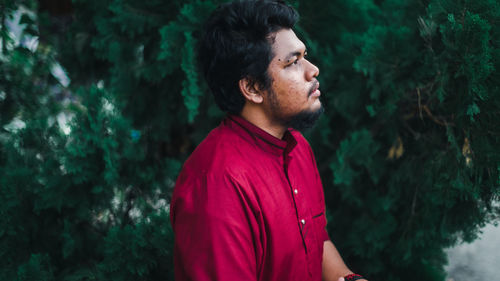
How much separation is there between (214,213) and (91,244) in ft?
5.15

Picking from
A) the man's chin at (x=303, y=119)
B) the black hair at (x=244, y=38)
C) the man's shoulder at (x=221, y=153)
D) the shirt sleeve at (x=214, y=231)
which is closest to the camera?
the shirt sleeve at (x=214, y=231)

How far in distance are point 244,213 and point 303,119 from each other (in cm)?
54

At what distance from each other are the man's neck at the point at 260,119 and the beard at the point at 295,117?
0.03 m

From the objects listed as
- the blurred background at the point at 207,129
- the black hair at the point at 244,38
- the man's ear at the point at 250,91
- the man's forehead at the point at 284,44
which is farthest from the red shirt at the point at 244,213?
the blurred background at the point at 207,129

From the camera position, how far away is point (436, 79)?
2.34 m

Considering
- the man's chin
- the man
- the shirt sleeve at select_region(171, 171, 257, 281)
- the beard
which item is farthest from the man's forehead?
the shirt sleeve at select_region(171, 171, 257, 281)

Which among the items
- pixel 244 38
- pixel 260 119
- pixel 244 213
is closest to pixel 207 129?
pixel 260 119

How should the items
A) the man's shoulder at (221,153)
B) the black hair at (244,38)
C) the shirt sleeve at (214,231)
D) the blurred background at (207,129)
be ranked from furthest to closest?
the blurred background at (207,129)
the black hair at (244,38)
the man's shoulder at (221,153)
the shirt sleeve at (214,231)

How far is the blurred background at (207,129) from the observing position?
2.24 metres

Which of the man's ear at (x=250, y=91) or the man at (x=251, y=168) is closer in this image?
the man at (x=251, y=168)

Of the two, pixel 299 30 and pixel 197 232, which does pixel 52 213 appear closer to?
pixel 197 232

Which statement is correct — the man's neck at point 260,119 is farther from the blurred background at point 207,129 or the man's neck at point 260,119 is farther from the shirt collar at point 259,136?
the blurred background at point 207,129

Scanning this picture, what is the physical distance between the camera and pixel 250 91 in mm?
1707

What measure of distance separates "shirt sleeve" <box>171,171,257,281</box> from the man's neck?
38 cm
